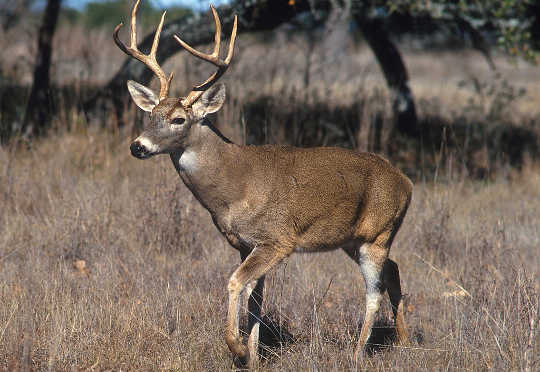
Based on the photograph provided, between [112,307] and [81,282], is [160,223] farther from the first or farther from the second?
[112,307]

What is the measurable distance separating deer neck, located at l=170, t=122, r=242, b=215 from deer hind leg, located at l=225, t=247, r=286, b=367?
0.37 meters

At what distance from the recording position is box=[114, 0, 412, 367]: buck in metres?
4.46

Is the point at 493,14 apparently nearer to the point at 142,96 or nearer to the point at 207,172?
the point at 142,96

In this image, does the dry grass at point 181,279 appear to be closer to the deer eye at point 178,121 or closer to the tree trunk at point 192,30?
the tree trunk at point 192,30

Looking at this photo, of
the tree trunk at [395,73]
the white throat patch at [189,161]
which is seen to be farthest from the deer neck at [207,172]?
the tree trunk at [395,73]

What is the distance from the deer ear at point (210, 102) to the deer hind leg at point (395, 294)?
1610 millimetres

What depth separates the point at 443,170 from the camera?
33.2 ft

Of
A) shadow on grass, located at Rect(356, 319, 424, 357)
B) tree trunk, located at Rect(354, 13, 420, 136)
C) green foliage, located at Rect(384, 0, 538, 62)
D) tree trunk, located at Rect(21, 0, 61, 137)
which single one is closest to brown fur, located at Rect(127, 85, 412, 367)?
shadow on grass, located at Rect(356, 319, 424, 357)

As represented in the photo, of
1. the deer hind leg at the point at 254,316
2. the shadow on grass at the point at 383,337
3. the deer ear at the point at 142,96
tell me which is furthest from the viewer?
the shadow on grass at the point at 383,337

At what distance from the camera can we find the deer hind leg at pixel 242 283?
4273 millimetres

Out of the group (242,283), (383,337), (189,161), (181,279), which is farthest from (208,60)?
(383,337)

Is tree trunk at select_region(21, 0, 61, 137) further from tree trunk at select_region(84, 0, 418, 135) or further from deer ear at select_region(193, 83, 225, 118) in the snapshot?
deer ear at select_region(193, 83, 225, 118)

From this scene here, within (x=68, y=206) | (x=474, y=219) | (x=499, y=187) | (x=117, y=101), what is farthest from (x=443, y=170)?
(x=68, y=206)

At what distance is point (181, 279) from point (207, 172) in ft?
4.69
